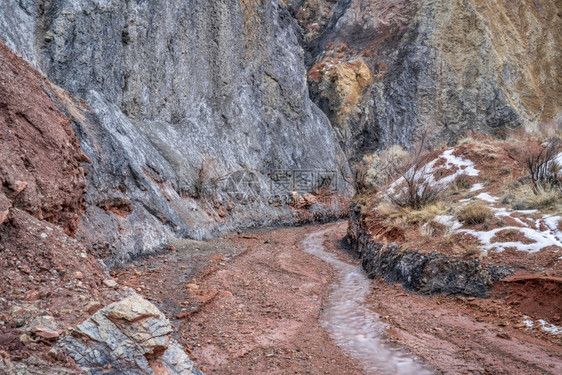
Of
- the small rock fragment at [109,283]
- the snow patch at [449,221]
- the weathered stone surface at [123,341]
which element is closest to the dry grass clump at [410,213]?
the snow patch at [449,221]

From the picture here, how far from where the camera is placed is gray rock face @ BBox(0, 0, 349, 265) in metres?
12.2

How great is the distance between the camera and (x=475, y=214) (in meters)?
9.24

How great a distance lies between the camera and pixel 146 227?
457 inches

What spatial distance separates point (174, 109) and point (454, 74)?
28.7 m

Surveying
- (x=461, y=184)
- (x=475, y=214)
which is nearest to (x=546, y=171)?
(x=461, y=184)

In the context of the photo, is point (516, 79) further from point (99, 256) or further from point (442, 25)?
point (99, 256)

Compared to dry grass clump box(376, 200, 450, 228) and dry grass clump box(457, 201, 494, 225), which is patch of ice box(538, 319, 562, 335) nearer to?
dry grass clump box(457, 201, 494, 225)

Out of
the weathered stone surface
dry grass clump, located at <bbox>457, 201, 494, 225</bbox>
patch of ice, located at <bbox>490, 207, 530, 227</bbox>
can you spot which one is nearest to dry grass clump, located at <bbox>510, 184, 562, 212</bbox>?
patch of ice, located at <bbox>490, 207, 530, 227</bbox>

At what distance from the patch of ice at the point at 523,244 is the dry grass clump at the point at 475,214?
1.64 feet

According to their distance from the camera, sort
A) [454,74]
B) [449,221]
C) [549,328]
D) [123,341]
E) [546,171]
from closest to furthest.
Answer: [123,341]
[549,328]
[449,221]
[546,171]
[454,74]

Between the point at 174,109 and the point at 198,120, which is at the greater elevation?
the point at 174,109

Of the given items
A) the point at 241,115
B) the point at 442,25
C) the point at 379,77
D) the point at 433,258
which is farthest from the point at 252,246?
the point at 442,25

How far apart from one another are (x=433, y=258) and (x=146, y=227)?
7651 millimetres

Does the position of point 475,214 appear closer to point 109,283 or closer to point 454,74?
point 109,283
